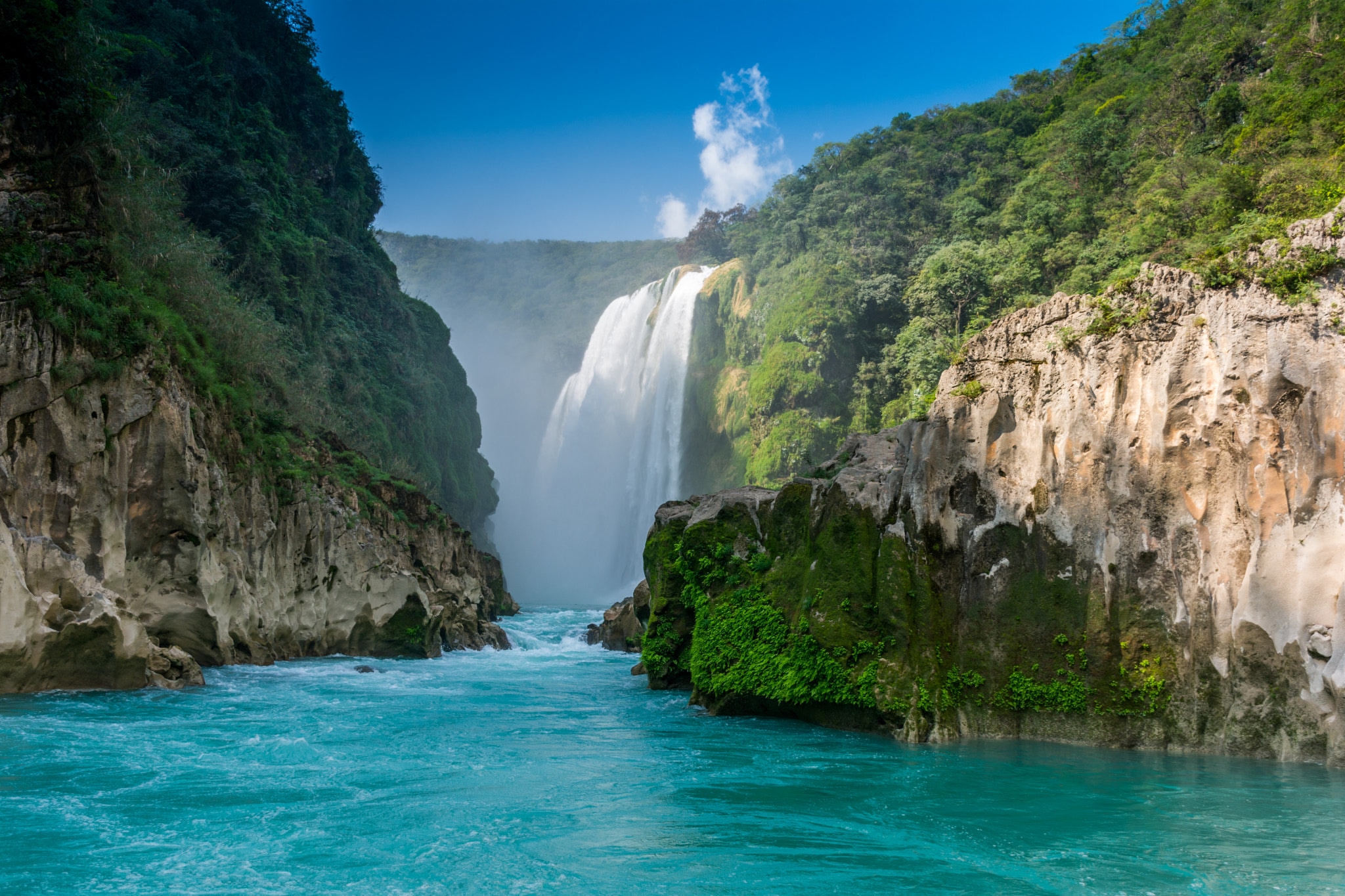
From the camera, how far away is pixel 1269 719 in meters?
9.52

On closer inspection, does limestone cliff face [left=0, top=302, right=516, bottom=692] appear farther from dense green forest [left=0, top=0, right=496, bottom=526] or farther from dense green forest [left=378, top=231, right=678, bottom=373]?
dense green forest [left=378, top=231, right=678, bottom=373]

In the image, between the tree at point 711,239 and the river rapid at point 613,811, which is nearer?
the river rapid at point 613,811

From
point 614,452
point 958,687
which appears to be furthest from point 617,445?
point 958,687

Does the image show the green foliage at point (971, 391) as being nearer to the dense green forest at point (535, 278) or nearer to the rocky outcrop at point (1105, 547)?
the rocky outcrop at point (1105, 547)

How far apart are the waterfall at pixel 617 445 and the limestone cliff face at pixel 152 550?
96.4 feet

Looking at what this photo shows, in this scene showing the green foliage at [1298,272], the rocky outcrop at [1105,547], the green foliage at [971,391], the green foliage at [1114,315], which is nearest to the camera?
the rocky outcrop at [1105,547]

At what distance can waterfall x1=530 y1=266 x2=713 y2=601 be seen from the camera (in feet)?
179

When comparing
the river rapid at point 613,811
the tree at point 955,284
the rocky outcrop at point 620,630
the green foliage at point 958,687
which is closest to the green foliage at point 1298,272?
the river rapid at point 613,811

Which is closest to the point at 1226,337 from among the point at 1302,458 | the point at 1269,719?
the point at 1302,458

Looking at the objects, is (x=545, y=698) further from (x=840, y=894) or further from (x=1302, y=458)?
(x=1302, y=458)

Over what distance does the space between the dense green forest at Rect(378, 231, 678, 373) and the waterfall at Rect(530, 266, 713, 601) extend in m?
24.7

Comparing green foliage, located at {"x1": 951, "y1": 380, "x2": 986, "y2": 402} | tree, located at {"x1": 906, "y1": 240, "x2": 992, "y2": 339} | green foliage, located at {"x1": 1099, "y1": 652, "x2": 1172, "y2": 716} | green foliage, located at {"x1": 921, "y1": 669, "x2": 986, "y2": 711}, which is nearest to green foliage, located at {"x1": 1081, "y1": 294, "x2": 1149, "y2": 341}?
green foliage, located at {"x1": 951, "y1": 380, "x2": 986, "y2": 402}

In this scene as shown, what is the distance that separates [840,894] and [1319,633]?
22.5 feet

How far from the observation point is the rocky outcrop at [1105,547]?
952 centimetres
